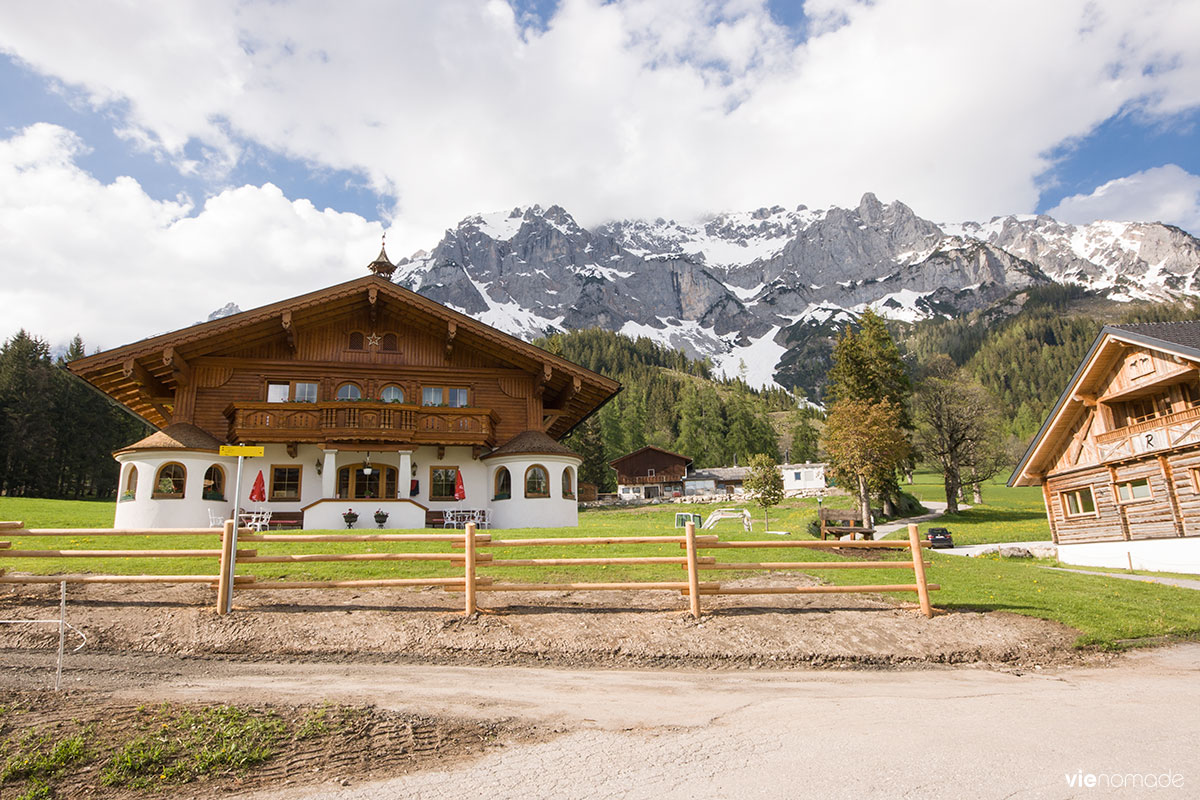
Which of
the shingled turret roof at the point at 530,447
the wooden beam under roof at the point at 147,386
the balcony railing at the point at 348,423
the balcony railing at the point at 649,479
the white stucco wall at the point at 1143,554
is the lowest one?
the white stucco wall at the point at 1143,554

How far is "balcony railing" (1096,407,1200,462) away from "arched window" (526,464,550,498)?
2206cm

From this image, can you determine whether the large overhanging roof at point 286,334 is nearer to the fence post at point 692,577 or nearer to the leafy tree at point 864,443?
the fence post at point 692,577

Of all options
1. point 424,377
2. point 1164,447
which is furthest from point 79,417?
point 1164,447

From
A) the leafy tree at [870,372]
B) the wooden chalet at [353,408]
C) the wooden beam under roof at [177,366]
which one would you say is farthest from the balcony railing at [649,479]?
the wooden beam under roof at [177,366]

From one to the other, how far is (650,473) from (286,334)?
231ft

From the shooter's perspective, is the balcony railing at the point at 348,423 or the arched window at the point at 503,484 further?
the arched window at the point at 503,484

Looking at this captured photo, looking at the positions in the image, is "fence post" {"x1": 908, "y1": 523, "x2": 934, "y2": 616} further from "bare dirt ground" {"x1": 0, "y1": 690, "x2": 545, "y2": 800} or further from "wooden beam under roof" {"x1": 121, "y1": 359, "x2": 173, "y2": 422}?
"wooden beam under roof" {"x1": 121, "y1": 359, "x2": 173, "y2": 422}

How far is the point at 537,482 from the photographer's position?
2703 cm

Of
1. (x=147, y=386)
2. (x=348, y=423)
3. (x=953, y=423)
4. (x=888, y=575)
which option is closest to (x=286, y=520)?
(x=348, y=423)

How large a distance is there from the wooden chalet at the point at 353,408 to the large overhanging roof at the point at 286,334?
0.06m

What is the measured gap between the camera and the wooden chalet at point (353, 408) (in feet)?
81.4

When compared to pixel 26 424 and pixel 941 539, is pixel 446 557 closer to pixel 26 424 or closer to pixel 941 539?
pixel 941 539

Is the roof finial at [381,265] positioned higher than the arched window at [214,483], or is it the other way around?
the roof finial at [381,265]

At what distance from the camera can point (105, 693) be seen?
23.0 feet
